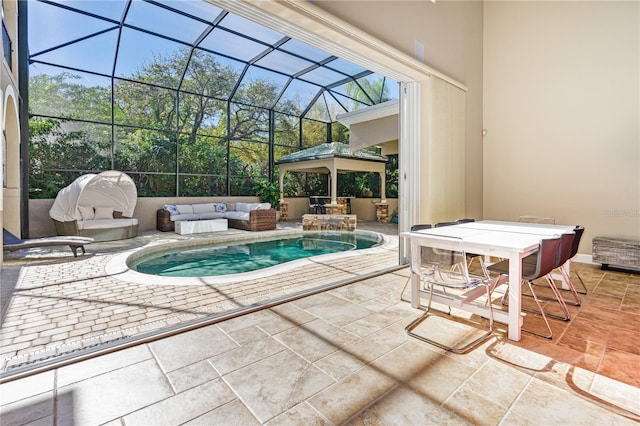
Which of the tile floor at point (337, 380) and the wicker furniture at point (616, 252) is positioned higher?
the wicker furniture at point (616, 252)

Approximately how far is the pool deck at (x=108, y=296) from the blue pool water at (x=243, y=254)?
30.0 inches

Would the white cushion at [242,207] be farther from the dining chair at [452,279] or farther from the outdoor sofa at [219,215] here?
the dining chair at [452,279]

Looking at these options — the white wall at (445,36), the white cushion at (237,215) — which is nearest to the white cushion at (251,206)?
the white cushion at (237,215)

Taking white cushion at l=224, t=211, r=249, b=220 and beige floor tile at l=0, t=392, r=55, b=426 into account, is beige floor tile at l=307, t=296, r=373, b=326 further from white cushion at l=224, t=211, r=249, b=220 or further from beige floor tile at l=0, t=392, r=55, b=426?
white cushion at l=224, t=211, r=249, b=220

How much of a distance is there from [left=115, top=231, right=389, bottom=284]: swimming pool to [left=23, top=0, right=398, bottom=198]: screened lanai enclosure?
4604mm

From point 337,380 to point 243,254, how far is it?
5.56m

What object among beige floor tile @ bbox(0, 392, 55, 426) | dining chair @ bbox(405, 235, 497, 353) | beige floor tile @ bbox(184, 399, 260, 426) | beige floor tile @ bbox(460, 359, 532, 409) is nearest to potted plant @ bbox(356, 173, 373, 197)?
dining chair @ bbox(405, 235, 497, 353)

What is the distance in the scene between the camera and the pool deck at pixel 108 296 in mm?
2490

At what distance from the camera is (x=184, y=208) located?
993cm

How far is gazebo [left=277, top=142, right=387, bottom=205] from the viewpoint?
35.5 feet

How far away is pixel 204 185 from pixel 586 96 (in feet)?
37.3

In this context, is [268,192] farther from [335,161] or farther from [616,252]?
[616,252]

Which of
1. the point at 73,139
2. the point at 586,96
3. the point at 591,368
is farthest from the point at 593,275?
the point at 73,139

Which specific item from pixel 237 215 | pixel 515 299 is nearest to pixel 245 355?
pixel 515 299
